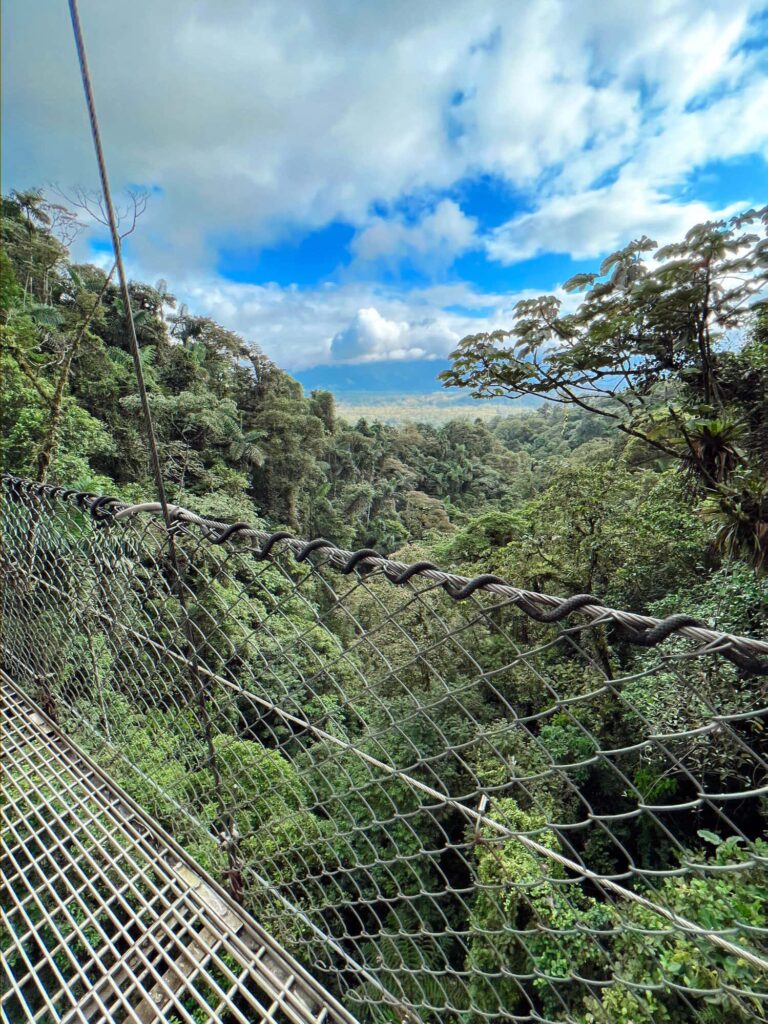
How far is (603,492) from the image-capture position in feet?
A: 17.6

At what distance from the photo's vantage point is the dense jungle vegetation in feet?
5.19

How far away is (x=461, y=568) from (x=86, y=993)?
7.19 metres

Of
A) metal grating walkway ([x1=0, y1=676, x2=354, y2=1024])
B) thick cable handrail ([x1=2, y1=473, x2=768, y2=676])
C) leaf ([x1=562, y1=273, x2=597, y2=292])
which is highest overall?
leaf ([x1=562, y1=273, x2=597, y2=292])

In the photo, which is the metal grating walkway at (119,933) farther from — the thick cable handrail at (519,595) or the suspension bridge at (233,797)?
the thick cable handrail at (519,595)

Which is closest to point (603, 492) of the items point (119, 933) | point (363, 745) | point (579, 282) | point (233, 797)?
point (579, 282)

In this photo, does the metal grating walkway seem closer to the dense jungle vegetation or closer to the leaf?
the dense jungle vegetation

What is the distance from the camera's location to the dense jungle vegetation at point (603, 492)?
1.58m

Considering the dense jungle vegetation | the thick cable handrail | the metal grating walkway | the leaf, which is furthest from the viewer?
the leaf

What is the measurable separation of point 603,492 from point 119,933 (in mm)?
5576

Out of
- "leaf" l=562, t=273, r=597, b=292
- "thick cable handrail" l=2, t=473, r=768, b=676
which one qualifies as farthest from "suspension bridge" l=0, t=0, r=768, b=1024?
"leaf" l=562, t=273, r=597, b=292

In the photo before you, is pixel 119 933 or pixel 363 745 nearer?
pixel 119 933

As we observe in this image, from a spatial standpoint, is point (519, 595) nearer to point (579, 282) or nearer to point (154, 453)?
point (154, 453)

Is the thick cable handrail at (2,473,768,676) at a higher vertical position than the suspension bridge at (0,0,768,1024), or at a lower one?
higher

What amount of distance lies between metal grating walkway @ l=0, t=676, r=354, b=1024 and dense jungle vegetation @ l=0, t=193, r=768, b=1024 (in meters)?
0.17
